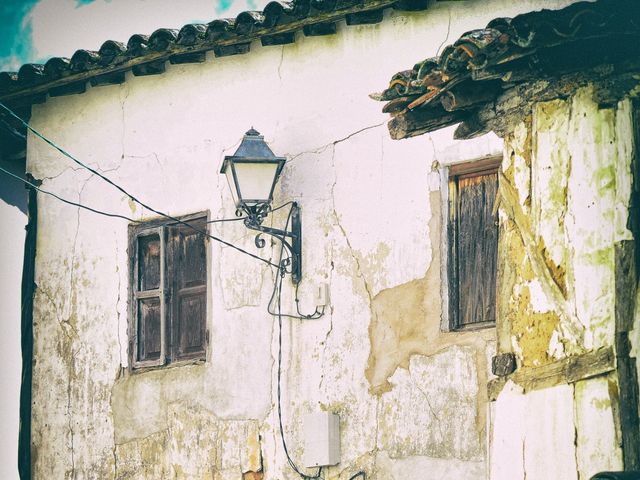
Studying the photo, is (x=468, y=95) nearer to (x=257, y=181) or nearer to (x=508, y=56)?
(x=508, y=56)

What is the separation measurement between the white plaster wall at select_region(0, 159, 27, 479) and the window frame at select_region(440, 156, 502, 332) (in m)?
4.60

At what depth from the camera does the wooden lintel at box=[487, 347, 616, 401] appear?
8.09 m

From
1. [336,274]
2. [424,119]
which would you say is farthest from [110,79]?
[424,119]

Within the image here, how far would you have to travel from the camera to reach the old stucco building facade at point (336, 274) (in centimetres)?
845

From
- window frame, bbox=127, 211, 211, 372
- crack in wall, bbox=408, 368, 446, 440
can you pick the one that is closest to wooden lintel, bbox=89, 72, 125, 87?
window frame, bbox=127, 211, 211, 372

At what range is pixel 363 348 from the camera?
11672 millimetres

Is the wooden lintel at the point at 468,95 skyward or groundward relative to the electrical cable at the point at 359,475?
skyward

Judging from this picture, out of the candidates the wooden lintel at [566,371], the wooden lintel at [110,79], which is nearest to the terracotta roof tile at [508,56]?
the wooden lintel at [566,371]

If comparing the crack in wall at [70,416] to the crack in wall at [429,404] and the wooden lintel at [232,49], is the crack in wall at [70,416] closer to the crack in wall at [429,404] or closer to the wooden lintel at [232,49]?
the wooden lintel at [232,49]

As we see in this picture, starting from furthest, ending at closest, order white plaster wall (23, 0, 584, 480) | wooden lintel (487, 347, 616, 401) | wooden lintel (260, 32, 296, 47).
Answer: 1. wooden lintel (260, 32, 296, 47)
2. white plaster wall (23, 0, 584, 480)
3. wooden lintel (487, 347, 616, 401)

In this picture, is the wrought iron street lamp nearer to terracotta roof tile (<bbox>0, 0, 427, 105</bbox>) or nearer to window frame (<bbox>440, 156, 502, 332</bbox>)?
terracotta roof tile (<bbox>0, 0, 427, 105</bbox>)

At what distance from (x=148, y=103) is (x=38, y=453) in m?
3.03

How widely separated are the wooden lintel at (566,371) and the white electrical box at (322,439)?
9.99 feet

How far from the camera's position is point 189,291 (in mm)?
13023
